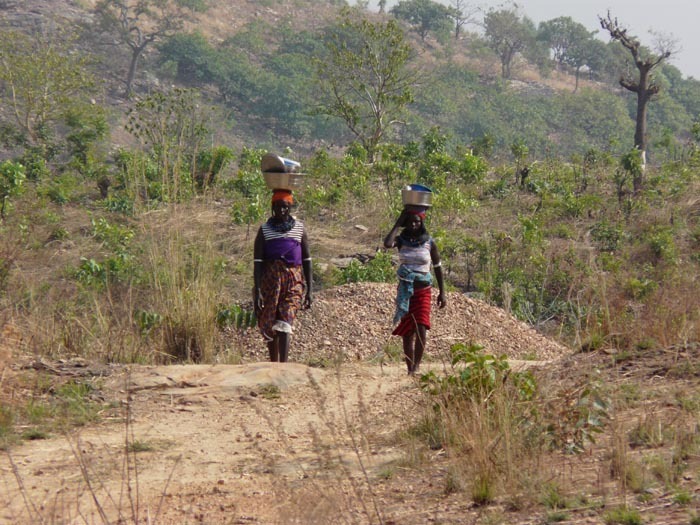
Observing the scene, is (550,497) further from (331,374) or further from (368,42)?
(368,42)

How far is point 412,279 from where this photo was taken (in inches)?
226

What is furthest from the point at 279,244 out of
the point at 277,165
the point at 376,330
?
the point at 376,330

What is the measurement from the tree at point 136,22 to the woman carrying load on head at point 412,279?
3126 centimetres

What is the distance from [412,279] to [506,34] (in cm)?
4684

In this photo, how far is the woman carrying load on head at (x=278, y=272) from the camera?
5668 millimetres

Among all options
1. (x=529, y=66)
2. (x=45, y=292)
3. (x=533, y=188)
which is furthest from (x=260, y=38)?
(x=45, y=292)

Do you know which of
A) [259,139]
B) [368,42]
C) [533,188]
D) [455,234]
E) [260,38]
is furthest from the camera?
[260,38]

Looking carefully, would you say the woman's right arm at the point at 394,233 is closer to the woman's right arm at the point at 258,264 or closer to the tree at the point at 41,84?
the woman's right arm at the point at 258,264

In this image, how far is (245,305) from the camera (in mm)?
8148

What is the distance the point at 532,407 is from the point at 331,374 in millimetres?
1964

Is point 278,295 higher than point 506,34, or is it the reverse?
point 506,34

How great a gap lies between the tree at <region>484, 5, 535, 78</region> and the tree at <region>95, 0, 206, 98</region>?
1758 cm

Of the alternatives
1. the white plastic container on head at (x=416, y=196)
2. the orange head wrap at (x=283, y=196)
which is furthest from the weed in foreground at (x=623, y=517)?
the orange head wrap at (x=283, y=196)

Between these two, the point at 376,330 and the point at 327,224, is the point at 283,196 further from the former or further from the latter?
the point at 327,224
